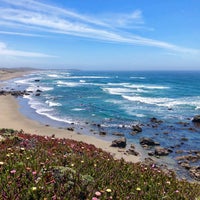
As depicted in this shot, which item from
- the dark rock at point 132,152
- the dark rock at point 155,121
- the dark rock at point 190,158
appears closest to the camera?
the dark rock at point 190,158

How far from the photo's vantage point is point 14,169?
23.7ft

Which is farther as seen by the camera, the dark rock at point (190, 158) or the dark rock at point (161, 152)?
the dark rock at point (161, 152)

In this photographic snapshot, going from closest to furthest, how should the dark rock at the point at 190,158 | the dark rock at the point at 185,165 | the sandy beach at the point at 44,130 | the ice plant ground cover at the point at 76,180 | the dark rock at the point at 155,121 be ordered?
Result: the ice plant ground cover at the point at 76,180
the dark rock at the point at 185,165
the dark rock at the point at 190,158
the sandy beach at the point at 44,130
the dark rock at the point at 155,121

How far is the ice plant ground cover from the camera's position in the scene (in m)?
6.23

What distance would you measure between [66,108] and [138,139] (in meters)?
18.2

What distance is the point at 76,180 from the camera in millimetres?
6859

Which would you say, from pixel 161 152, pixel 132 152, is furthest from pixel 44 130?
pixel 161 152

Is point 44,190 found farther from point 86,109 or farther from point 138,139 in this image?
point 86,109

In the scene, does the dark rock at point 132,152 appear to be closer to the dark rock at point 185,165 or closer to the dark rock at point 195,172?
the dark rock at point 185,165

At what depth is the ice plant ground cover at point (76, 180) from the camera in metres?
6.23

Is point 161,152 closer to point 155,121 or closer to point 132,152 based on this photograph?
point 132,152

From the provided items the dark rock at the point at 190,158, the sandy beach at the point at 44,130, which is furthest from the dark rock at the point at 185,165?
the sandy beach at the point at 44,130

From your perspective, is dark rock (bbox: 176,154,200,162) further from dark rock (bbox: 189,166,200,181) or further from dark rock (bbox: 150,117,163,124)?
dark rock (bbox: 150,117,163,124)

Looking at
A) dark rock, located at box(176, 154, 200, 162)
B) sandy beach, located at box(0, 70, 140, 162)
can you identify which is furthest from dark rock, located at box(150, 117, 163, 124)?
dark rock, located at box(176, 154, 200, 162)
